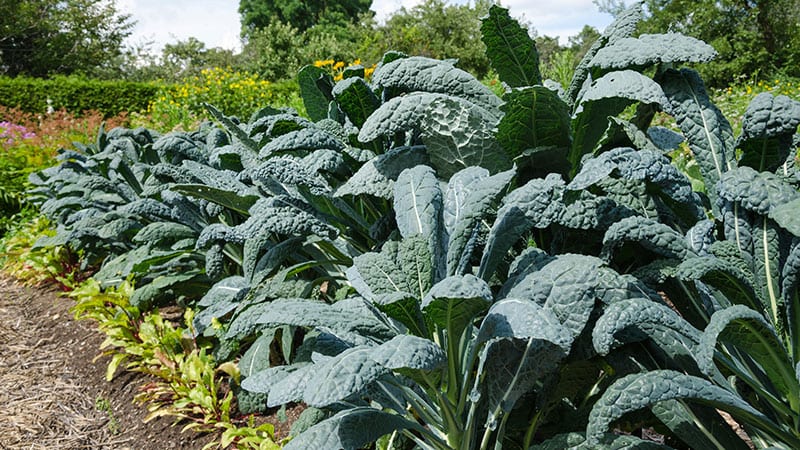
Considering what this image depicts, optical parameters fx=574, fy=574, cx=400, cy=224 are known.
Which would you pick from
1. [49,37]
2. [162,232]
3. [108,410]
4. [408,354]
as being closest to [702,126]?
[408,354]

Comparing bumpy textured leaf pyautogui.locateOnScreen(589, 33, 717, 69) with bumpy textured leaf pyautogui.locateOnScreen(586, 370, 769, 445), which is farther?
bumpy textured leaf pyautogui.locateOnScreen(589, 33, 717, 69)

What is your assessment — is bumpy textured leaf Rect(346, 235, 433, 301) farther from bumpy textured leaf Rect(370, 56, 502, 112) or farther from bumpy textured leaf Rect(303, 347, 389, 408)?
bumpy textured leaf Rect(370, 56, 502, 112)

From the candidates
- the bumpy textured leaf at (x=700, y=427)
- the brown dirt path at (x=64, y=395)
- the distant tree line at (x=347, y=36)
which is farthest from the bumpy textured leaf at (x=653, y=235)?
the distant tree line at (x=347, y=36)

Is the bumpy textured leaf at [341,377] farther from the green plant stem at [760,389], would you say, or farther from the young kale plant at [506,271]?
the green plant stem at [760,389]

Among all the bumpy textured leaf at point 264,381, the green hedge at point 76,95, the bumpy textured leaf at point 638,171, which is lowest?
the bumpy textured leaf at point 264,381

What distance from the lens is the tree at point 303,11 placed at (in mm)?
37562

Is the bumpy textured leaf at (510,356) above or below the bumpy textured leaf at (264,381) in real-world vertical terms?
above

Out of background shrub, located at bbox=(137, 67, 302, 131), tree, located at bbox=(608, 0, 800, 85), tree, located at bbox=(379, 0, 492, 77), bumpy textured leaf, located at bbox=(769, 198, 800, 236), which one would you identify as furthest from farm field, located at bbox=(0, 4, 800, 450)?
tree, located at bbox=(379, 0, 492, 77)

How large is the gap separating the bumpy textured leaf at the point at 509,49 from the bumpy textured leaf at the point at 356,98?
0.44 meters

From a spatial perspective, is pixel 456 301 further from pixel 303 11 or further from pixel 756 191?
pixel 303 11

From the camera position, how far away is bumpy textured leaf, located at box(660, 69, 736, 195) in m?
1.40

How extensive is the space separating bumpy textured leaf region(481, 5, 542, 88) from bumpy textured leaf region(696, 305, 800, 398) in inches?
37.0

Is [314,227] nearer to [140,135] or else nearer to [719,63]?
[140,135]

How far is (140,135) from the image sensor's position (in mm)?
3936
